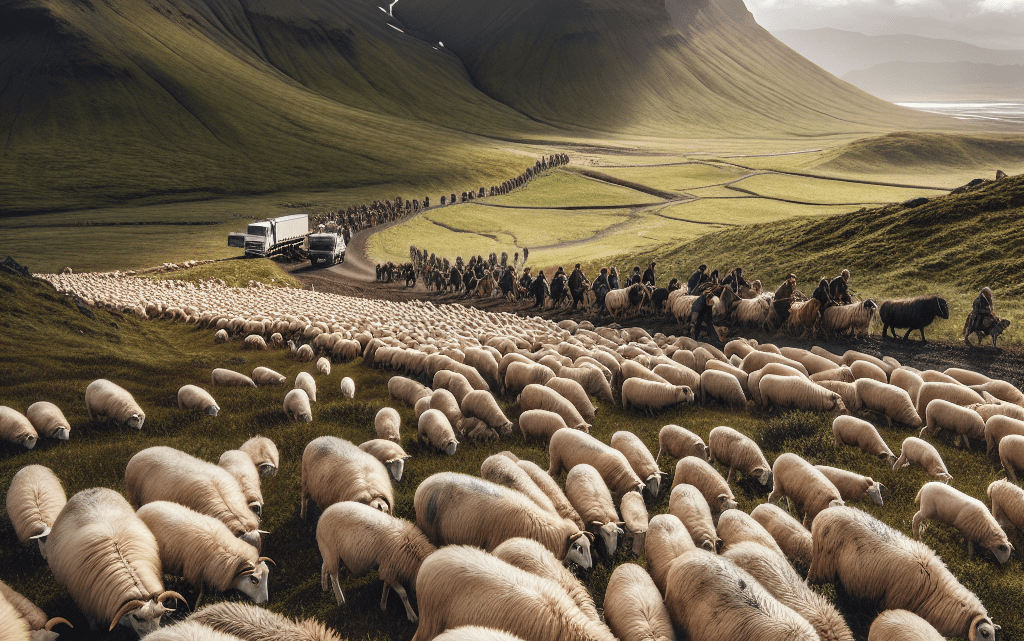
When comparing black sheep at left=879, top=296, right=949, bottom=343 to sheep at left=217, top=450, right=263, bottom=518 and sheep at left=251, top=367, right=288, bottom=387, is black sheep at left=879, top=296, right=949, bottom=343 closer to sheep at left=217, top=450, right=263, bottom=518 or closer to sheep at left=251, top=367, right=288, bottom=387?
sheep at left=251, top=367, right=288, bottom=387

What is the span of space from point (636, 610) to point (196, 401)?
9.75m

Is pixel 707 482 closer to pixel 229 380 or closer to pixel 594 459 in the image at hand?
pixel 594 459

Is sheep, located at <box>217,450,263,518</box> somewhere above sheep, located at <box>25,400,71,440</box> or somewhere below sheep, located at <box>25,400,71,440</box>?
above

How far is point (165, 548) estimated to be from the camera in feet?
17.5

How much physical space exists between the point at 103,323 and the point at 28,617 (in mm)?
16022

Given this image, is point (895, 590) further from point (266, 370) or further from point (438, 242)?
point (438, 242)

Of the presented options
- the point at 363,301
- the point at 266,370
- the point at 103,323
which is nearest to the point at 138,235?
the point at 363,301

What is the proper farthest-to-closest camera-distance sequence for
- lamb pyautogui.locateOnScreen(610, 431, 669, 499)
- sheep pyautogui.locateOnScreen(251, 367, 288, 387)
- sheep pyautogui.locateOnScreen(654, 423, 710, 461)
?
1. sheep pyautogui.locateOnScreen(251, 367, 288, 387)
2. sheep pyautogui.locateOnScreen(654, 423, 710, 461)
3. lamb pyautogui.locateOnScreen(610, 431, 669, 499)

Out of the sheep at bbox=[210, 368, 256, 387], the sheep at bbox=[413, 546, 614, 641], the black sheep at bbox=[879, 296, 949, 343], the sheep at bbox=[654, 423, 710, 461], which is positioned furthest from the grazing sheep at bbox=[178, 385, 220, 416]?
the black sheep at bbox=[879, 296, 949, 343]

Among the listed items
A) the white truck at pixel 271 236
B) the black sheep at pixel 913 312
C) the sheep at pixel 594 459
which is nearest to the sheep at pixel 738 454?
the sheep at pixel 594 459

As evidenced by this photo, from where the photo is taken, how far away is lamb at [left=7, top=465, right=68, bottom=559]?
593 centimetres

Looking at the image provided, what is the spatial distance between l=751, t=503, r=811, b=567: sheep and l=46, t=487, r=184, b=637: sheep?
6.04 metres

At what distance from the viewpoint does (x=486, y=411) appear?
10242 mm

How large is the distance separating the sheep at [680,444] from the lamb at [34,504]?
8044 mm
